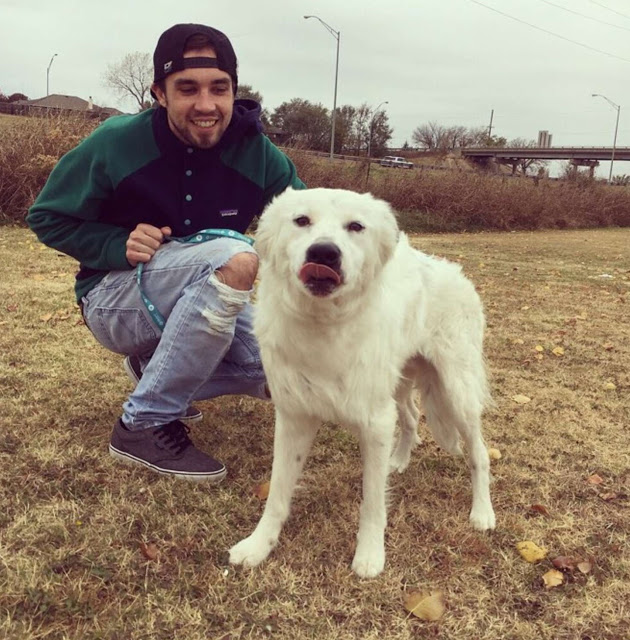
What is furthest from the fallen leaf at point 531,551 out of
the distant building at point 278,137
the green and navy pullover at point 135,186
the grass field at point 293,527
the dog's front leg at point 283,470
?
the distant building at point 278,137

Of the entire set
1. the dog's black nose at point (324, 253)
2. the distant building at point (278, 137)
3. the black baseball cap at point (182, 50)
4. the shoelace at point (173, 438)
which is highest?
→ the distant building at point (278, 137)

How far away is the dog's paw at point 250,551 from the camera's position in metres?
2.22

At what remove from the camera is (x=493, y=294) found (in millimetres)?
7652

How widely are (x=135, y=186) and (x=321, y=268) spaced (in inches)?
49.8

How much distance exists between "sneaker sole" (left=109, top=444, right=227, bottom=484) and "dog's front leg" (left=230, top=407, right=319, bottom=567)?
42 centimetres

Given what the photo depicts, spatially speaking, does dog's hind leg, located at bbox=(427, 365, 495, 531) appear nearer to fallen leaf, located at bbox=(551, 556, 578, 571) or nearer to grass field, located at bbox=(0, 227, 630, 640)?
grass field, located at bbox=(0, 227, 630, 640)

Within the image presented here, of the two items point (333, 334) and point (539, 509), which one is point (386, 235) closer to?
point (333, 334)

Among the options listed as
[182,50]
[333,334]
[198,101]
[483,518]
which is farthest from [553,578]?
[182,50]

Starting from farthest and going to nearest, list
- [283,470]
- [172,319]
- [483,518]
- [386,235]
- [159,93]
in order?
[159,93] → [172,319] → [483,518] → [283,470] → [386,235]

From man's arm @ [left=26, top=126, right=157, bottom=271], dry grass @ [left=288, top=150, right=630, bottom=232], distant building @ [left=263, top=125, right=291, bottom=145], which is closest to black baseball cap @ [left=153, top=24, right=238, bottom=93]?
man's arm @ [left=26, top=126, right=157, bottom=271]

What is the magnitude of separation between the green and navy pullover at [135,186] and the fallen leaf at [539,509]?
6.68 ft

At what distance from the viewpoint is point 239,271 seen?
2.68 meters

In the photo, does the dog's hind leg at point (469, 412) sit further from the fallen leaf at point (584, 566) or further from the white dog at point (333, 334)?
the fallen leaf at point (584, 566)

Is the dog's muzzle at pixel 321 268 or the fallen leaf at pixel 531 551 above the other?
the dog's muzzle at pixel 321 268
